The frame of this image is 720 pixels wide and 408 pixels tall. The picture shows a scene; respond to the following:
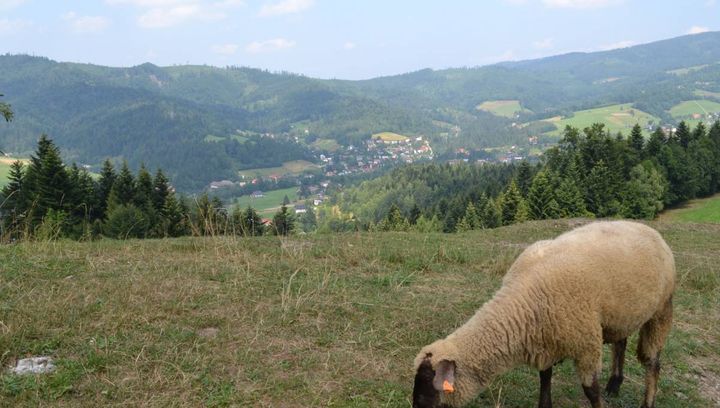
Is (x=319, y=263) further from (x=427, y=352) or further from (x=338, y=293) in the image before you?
(x=427, y=352)

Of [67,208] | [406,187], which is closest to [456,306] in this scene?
[67,208]

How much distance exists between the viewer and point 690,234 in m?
20.6

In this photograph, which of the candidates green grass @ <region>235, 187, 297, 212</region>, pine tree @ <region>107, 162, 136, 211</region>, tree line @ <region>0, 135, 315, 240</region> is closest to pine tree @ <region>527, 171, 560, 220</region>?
tree line @ <region>0, 135, 315, 240</region>

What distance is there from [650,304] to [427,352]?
2603 millimetres

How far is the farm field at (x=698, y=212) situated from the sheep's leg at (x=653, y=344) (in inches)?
1768

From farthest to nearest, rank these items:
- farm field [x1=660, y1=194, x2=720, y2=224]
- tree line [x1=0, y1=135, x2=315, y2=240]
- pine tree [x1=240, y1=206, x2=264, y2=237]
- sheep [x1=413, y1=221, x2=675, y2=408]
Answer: farm field [x1=660, y1=194, x2=720, y2=224] < tree line [x1=0, y1=135, x2=315, y2=240] < pine tree [x1=240, y1=206, x2=264, y2=237] < sheep [x1=413, y1=221, x2=675, y2=408]

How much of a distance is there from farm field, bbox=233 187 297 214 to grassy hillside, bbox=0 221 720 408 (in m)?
107

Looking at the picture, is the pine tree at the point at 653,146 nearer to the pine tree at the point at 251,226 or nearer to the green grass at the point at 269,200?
the pine tree at the point at 251,226

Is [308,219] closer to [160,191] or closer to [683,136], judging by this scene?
[160,191]

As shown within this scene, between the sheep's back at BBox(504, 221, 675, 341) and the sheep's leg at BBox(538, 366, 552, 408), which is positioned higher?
the sheep's back at BBox(504, 221, 675, 341)

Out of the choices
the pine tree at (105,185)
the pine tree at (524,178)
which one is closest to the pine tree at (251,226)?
the pine tree at (105,185)

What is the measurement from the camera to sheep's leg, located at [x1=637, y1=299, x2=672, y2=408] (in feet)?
18.8

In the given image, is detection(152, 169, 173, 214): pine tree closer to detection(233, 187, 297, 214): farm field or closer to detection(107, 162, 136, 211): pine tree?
detection(107, 162, 136, 211): pine tree

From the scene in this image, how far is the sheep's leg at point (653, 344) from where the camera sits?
5734 mm
